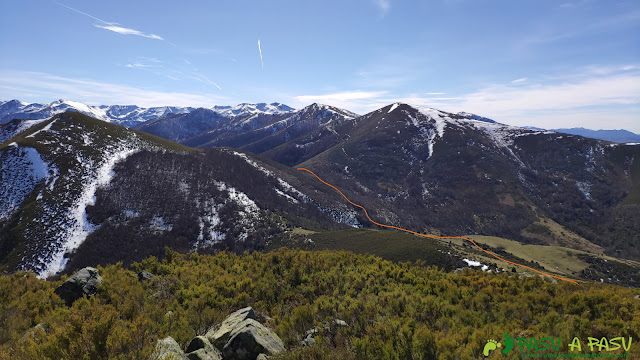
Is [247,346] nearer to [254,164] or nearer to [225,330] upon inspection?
[225,330]

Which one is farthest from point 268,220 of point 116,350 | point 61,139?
point 116,350

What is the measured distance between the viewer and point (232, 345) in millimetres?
10406

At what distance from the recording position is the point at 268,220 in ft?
378

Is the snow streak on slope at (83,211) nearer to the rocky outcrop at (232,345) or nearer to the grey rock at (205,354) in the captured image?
the rocky outcrop at (232,345)

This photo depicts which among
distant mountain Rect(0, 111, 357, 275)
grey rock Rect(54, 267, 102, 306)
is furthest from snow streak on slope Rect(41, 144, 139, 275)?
grey rock Rect(54, 267, 102, 306)

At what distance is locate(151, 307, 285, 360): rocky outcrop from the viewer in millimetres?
9352

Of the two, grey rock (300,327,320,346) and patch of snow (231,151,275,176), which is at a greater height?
grey rock (300,327,320,346)

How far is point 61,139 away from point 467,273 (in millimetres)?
151239

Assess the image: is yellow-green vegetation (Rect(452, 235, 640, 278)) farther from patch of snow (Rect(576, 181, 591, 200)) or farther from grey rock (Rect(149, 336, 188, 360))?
grey rock (Rect(149, 336, 188, 360))

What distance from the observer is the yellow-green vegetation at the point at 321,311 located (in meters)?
9.43

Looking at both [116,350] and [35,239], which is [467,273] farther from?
[35,239]

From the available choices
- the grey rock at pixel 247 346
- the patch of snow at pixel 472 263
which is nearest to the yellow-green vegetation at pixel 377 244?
the patch of snow at pixel 472 263

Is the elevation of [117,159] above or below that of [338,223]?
above

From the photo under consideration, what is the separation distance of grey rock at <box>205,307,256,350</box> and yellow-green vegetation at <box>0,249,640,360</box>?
2.92 ft
